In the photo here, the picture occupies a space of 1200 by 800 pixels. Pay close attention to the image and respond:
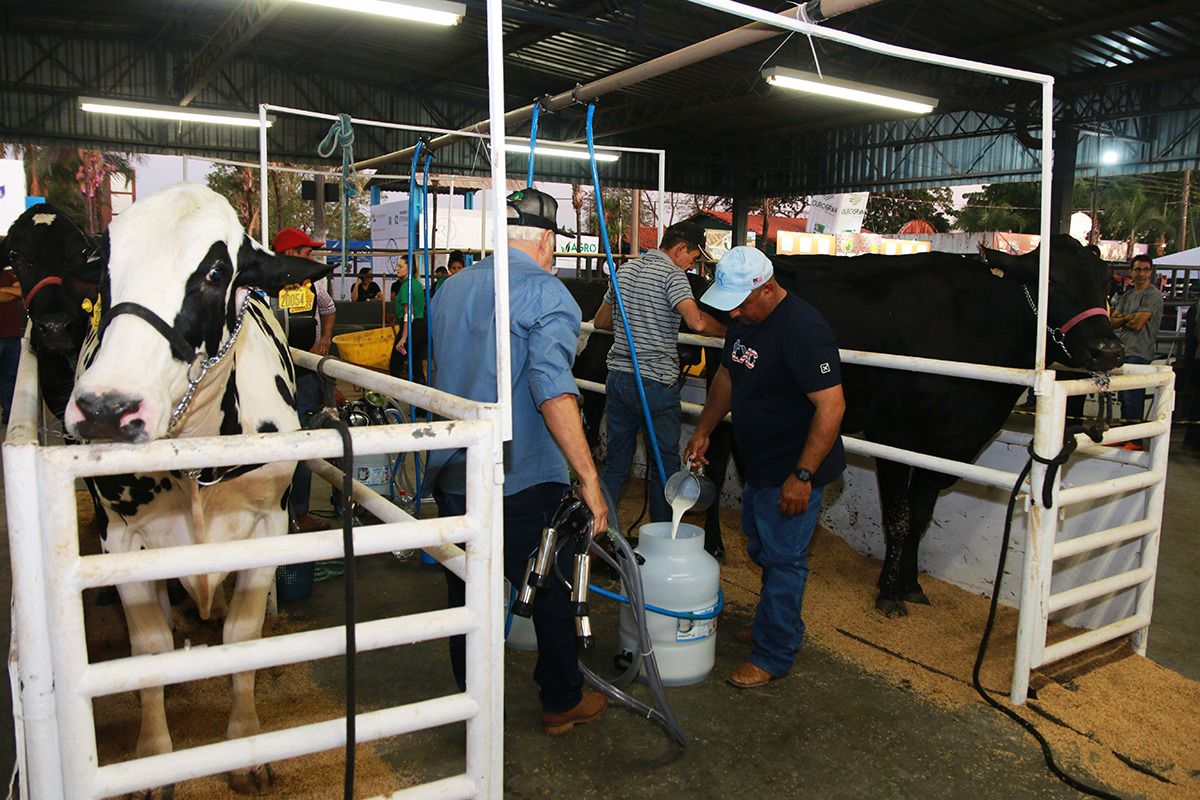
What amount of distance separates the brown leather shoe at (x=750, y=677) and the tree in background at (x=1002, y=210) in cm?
4295

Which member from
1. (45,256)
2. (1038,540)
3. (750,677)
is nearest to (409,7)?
(45,256)

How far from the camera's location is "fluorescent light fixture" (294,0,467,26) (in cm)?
679

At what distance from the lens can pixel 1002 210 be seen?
43.9m

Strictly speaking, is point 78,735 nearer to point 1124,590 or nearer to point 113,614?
point 113,614

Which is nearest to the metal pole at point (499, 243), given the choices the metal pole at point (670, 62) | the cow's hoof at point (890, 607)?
the metal pole at point (670, 62)

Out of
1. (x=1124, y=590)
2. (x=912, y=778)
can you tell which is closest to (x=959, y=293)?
(x=1124, y=590)

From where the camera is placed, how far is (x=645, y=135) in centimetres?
1973

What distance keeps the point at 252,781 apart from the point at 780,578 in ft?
6.75

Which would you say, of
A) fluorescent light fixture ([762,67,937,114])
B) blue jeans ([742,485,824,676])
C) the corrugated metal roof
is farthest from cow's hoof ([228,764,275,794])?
the corrugated metal roof

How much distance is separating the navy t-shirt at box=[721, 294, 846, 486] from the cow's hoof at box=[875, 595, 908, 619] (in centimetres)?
115

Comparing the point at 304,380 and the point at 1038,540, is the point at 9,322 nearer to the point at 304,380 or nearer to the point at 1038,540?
the point at 304,380

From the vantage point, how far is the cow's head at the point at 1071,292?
4.21 m

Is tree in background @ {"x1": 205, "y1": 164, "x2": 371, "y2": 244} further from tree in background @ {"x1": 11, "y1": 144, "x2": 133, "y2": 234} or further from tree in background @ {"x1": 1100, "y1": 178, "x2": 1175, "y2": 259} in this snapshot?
tree in background @ {"x1": 1100, "y1": 178, "x2": 1175, "y2": 259}

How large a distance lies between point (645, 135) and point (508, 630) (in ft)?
57.3
